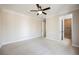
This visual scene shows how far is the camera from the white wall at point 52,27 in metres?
1.83

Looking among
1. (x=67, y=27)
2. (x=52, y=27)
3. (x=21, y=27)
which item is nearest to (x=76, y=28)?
(x=67, y=27)

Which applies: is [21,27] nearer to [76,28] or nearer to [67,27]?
[67,27]

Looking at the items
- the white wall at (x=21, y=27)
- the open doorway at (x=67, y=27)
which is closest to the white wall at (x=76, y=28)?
the open doorway at (x=67, y=27)

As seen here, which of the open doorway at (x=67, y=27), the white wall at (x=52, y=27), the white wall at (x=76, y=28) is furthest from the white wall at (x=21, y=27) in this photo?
the white wall at (x=76, y=28)

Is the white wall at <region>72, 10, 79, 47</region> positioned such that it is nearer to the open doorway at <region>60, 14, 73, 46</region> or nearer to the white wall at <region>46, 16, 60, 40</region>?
the open doorway at <region>60, 14, 73, 46</region>

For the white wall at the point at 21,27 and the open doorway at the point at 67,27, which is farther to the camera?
the white wall at the point at 21,27

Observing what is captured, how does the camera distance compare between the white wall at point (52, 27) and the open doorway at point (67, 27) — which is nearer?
the open doorway at point (67, 27)

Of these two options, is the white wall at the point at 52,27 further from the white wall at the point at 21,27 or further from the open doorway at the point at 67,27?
the white wall at the point at 21,27

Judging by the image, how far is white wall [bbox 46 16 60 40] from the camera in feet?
6.00

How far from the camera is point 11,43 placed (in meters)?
1.83

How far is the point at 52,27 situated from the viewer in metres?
1.88
